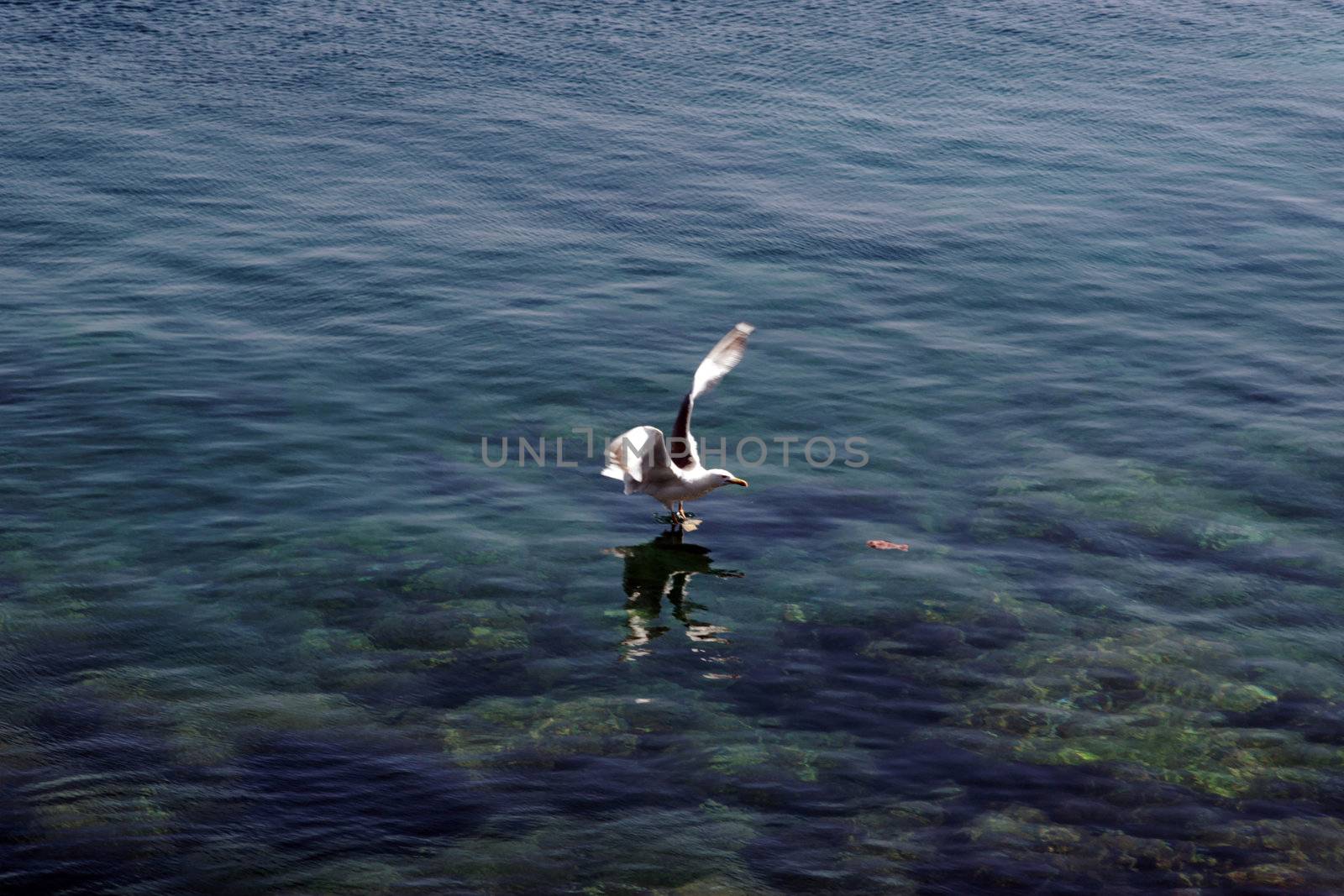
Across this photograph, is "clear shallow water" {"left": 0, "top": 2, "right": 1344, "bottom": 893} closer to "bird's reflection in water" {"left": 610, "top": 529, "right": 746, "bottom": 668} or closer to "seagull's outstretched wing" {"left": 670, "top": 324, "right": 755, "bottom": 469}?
"bird's reflection in water" {"left": 610, "top": 529, "right": 746, "bottom": 668}

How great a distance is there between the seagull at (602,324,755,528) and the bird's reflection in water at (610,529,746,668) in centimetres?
56

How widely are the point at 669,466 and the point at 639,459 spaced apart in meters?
0.38

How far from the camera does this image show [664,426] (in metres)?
19.2

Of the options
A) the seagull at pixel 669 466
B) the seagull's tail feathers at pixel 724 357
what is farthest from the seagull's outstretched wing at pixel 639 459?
the seagull's tail feathers at pixel 724 357

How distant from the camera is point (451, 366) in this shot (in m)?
21.0

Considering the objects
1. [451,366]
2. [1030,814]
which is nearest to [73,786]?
[1030,814]

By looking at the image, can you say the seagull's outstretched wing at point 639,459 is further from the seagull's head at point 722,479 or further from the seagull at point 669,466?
the seagull's head at point 722,479

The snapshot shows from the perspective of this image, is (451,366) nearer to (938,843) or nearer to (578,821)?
(578,821)

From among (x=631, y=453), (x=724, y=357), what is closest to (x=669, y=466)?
(x=631, y=453)

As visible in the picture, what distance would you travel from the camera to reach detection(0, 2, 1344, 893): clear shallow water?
1175cm

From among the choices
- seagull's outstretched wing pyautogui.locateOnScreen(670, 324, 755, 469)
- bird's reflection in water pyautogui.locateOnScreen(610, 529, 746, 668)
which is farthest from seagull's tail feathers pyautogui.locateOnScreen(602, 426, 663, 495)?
bird's reflection in water pyautogui.locateOnScreen(610, 529, 746, 668)

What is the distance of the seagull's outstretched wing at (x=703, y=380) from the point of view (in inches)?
632

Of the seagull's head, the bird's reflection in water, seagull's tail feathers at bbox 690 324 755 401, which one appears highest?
seagull's tail feathers at bbox 690 324 755 401

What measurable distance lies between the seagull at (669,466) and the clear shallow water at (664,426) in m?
0.70
